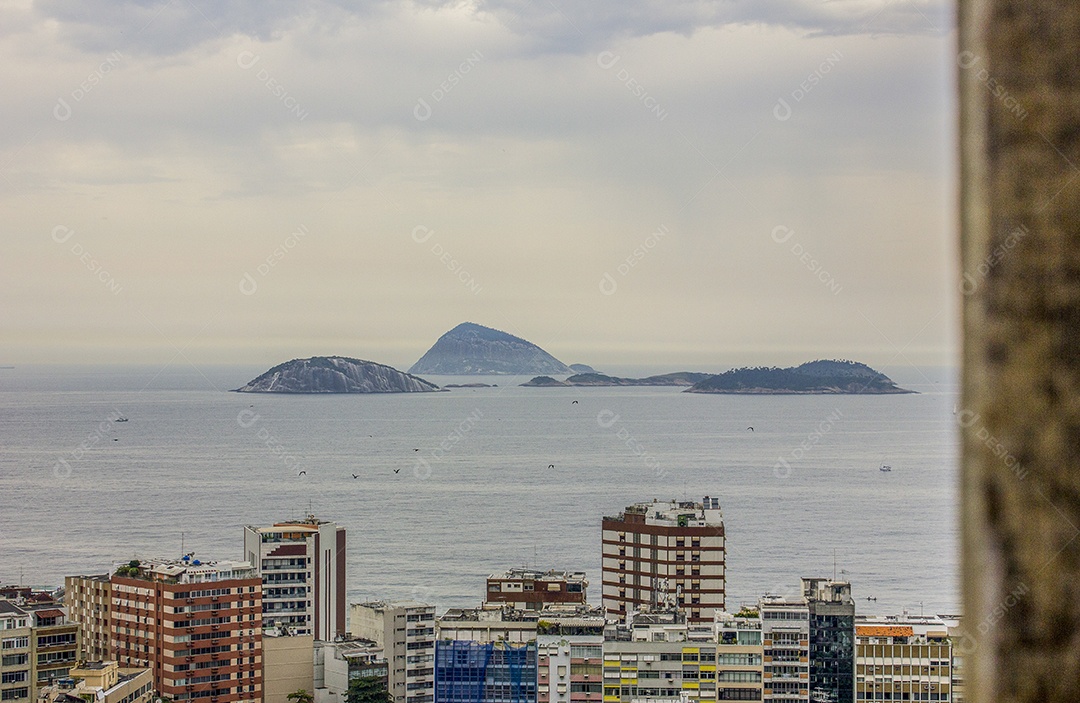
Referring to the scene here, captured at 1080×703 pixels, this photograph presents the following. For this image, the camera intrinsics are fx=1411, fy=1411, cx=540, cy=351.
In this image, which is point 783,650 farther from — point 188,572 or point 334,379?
point 334,379

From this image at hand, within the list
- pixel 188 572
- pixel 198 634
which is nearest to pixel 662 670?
pixel 198 634

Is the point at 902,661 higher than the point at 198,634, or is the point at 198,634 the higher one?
the point at 198,634

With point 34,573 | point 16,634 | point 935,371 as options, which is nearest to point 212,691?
point 16,634

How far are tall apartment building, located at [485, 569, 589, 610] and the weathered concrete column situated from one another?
1578 cm

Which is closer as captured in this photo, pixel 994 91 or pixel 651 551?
pixel 994 91

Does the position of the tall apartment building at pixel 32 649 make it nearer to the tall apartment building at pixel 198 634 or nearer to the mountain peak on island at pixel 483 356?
the tall apartment building at pixel 198 634

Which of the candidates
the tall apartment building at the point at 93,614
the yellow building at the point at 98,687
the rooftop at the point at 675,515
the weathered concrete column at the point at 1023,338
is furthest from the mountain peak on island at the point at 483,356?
the weathered concrete column at the point at 1023,338

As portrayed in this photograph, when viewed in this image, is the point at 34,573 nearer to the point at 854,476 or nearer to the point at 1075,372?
the point at 854,476

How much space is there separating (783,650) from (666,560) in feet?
16.2

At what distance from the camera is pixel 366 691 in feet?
41.7

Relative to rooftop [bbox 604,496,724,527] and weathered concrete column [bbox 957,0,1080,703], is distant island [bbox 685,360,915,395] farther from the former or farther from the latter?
weathered concrete column [bbox 957,0,1080,703]

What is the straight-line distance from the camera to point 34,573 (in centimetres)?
2444

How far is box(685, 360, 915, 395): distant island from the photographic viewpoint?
64.2 metres

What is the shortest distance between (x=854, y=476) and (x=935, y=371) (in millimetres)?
40060
